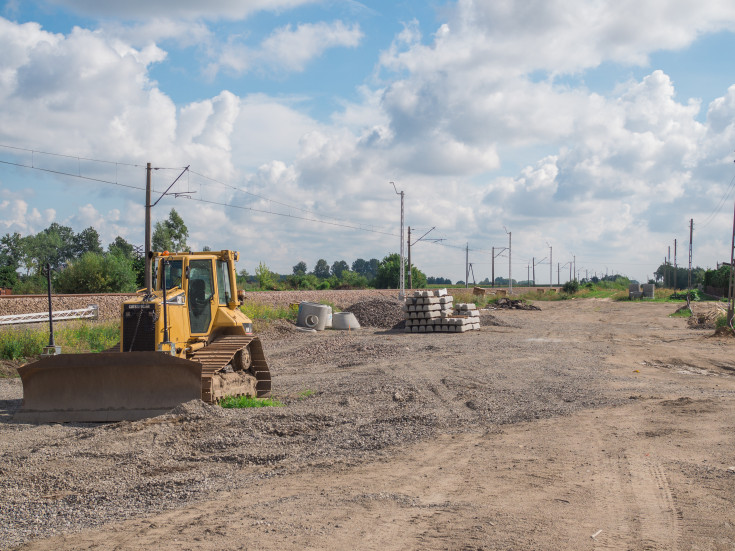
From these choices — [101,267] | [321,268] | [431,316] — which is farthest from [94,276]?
[321,268]

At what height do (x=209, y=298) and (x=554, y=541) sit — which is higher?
(x=209, y=298)

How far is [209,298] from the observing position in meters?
12.4

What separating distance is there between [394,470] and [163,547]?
121 inches

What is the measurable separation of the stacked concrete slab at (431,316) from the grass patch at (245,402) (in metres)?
17.2

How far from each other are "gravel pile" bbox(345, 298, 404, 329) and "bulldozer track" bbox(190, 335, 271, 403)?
62.6ft

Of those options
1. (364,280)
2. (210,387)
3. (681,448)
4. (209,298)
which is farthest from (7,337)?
(364,280)

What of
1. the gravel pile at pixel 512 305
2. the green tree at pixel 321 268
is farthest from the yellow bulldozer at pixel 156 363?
the green tree at pixel 321 268

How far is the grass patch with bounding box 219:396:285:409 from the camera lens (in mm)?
11602

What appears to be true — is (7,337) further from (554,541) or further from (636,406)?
(554,541)

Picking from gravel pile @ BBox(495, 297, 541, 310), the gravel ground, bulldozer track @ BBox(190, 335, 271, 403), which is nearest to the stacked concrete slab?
the gravel ground

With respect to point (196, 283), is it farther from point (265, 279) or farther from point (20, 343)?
point (265, 279)

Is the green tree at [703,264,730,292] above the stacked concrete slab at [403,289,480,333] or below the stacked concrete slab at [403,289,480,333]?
above

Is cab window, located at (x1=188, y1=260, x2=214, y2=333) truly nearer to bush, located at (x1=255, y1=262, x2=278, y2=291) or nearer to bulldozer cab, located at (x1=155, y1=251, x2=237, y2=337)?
bulldozer cab, located at (x1=155, y1=251, x2=237, y2=337)

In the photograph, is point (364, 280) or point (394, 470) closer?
point (394, 470)
